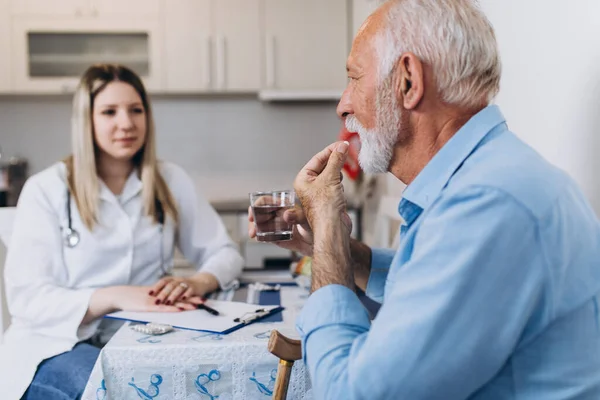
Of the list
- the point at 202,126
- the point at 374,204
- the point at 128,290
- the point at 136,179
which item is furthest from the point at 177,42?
the point at 128,290

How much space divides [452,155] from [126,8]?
3.14m

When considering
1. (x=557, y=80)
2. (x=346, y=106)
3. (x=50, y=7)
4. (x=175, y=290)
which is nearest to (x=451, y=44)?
(x=346, y=106)

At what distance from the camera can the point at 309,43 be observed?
383 centimetres

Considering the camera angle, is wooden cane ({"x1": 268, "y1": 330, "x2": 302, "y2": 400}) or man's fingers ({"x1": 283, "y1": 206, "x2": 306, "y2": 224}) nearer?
wooden cane ({"x1": 268, "y1": 330, "x2": 302, "y2": 400})

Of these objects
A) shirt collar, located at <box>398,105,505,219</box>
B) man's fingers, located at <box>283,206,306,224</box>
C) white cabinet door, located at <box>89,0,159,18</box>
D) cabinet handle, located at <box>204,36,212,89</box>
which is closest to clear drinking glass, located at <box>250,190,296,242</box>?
man's fingers, located at <box>283,206,306,224</box>

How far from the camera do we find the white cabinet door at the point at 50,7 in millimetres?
3574

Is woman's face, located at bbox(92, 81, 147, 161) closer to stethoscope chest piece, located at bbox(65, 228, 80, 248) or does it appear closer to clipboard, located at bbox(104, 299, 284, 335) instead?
stethoscope chest piece, located at bbox(65, 228, 80, 248)

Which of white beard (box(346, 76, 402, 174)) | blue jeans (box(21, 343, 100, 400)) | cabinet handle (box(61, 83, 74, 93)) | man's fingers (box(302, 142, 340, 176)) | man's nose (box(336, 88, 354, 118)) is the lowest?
blue jeans (box(21, 343, 100, 400))

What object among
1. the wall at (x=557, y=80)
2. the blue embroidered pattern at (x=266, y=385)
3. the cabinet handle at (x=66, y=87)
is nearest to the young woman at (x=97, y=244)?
the blue embroidered pattern at (x=266, y=385)

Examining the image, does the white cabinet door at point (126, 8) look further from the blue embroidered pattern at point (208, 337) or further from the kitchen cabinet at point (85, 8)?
the blue embroidered pattern at point (208, 337)

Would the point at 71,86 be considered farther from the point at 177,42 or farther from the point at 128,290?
the point at 128,290

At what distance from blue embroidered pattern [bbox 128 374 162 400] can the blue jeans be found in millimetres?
278

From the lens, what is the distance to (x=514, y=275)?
753 mm

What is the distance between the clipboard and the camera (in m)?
1.29
